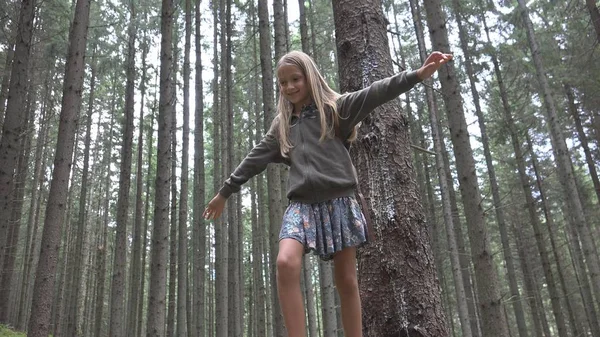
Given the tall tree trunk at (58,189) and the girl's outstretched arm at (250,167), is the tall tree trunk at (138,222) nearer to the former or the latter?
the tall tree trunk at (58,189)

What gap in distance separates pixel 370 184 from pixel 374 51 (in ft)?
3.49

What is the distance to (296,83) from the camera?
257 cm

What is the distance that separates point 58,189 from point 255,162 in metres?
6.08

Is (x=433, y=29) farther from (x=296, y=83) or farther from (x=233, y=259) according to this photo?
(x=233, y=259)

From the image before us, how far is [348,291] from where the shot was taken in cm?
237

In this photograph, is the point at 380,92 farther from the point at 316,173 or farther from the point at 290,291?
the point at 290,291

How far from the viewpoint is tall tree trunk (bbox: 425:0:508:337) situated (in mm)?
5984

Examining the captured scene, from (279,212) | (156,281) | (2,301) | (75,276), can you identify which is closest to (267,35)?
(279,212)

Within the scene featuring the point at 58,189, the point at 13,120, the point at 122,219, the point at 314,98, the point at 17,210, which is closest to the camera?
the point at 314,98

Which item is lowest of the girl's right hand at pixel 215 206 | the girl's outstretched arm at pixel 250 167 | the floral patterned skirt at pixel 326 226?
the floral patterned skirt at pixel 326 226

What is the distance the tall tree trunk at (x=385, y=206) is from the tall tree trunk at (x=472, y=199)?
11.2 ft

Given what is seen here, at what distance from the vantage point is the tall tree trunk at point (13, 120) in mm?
8766

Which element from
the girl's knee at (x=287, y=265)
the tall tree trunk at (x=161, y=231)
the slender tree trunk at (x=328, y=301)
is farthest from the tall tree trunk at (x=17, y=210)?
the girl's knee at (x=287, y=265)

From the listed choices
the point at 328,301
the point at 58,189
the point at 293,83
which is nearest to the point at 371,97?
the point at 293,83
